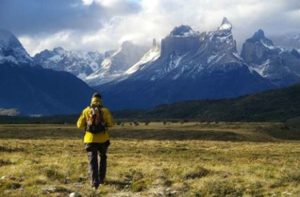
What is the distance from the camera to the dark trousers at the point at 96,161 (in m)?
23.5

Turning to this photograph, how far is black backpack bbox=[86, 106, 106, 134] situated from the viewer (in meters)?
23.5

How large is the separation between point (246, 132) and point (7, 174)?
84.5 metres

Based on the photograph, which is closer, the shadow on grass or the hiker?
the hiker

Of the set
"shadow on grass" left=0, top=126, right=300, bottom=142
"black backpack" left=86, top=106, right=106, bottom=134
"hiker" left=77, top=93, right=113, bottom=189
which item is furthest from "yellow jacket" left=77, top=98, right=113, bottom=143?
"shadow on grass" left=0, top=126, right=300, bottom=142

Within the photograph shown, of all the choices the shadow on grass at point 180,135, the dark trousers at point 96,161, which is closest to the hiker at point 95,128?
the dark trousers at point 96,161

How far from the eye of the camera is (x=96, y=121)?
76.9ft

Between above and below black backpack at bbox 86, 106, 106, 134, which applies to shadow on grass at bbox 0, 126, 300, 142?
below

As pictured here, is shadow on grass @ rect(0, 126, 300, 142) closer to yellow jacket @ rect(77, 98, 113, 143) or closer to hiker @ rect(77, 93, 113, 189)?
hiker @ rect(77, 93, 113, 189)

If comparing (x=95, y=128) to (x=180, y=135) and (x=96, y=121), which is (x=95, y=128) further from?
(x=180, y=135)

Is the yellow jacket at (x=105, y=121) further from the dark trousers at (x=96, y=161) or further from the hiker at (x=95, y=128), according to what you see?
the dark trousers at (x=96, y=161)

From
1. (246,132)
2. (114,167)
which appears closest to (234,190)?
(114,167)

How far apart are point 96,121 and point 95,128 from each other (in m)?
0.26

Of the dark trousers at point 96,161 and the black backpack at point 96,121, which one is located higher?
the black backpack at point 96,121

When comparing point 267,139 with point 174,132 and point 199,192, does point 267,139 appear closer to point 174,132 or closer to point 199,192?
point 174,132
